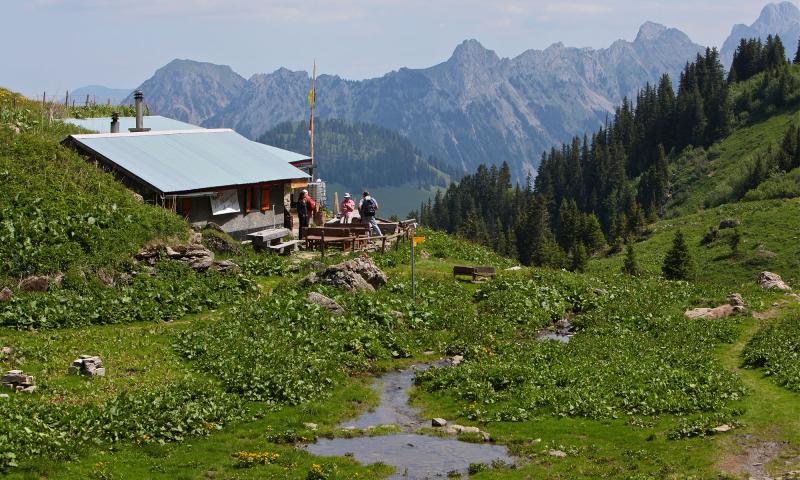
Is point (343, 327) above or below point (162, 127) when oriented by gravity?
below

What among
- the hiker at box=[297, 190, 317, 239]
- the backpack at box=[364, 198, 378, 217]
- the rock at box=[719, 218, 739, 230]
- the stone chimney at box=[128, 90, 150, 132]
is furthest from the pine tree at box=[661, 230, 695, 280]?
the stone chimney at box=[128, 90, 150, 132]

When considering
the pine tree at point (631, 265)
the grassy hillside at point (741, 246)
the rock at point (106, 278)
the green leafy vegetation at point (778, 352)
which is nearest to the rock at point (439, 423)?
the green leafy vegetation at point (778, 352)

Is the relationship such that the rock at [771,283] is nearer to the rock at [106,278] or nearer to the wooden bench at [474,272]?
the wooden bench at [474,272]

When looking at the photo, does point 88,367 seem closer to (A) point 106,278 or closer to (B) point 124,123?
(A) point 106,278

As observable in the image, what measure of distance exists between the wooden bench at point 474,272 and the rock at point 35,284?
67.7ft

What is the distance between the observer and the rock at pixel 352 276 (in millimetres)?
44625

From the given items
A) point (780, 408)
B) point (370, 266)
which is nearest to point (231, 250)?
point (370, 266)

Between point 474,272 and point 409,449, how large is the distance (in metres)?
23.1

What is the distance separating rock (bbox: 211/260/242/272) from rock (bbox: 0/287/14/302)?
10.1 metres

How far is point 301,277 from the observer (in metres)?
47.3

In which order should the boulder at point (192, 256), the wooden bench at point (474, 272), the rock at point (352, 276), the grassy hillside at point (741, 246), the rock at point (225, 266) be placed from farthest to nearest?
the grassy hillside at point (741, 246), the wooden bench at point (474, 272), the rock at point (225, 266), the boulder at point (192, 256), the rock at point (352, 276)

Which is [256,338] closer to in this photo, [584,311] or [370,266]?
[370,266]

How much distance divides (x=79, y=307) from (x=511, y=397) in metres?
18.0

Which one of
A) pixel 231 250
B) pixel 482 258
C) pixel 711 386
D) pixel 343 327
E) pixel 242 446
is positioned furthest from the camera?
pixel 482 258
